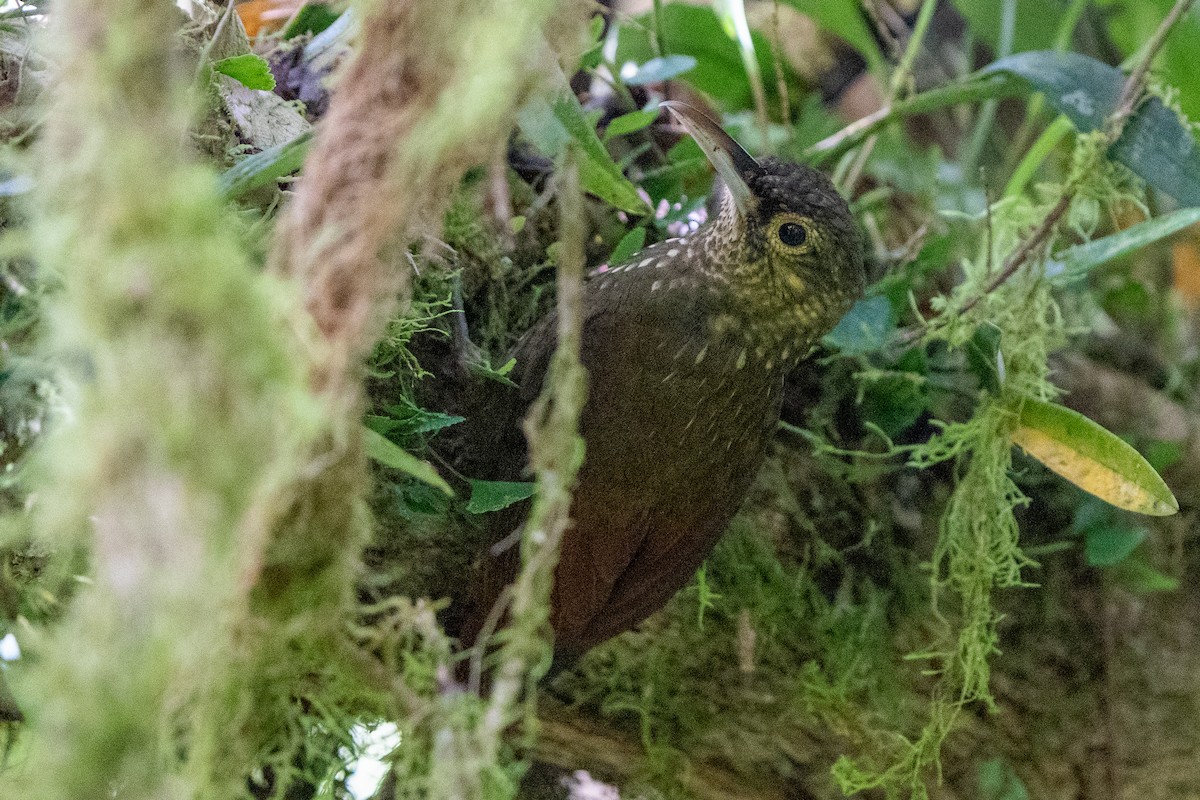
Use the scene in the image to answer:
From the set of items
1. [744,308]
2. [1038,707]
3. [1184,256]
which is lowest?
[1038,707]

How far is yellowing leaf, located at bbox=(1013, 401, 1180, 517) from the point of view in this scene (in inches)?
65.4

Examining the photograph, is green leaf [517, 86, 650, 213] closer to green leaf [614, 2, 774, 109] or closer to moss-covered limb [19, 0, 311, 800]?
moss-covered limb [19, 0, 311, 800]

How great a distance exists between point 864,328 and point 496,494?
0.80 m

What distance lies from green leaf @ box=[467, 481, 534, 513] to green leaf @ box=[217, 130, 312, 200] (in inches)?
19.6

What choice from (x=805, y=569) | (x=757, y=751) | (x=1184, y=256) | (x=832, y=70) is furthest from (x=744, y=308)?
(x=1184, y=256)

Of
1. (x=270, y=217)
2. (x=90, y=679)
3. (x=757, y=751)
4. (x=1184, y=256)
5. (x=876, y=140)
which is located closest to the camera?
(x=90, y=679)

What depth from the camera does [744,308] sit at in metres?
1.74

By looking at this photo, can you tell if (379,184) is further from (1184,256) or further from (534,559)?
(1184,256)

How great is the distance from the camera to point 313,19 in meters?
1.93

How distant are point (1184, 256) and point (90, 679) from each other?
3.05 m

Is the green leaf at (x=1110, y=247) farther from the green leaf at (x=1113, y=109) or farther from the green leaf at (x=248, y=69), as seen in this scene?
the green leaf at (x=248, y=69)

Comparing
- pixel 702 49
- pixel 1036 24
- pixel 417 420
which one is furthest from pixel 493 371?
pixel 1036 24

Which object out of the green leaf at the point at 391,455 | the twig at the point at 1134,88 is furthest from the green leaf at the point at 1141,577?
the green leaf at the point at 391,455

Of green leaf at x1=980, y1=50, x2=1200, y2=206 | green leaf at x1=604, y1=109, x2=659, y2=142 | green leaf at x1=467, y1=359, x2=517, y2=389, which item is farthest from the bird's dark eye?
green leaf at x1=980, y1=50, x2=1200, y2=206
